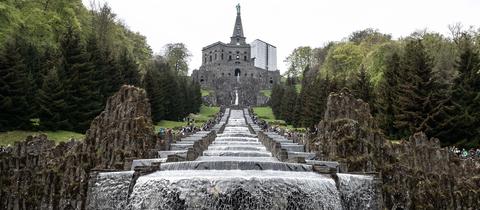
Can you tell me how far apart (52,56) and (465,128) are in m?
39.0

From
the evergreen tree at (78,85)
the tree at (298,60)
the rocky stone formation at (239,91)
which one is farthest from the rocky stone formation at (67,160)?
the tree at (298,60)

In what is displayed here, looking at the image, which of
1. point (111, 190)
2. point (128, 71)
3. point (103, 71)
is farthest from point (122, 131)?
point (128, 71)

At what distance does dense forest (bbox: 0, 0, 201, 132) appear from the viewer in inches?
1783

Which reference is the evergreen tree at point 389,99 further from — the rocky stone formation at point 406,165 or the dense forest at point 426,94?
the rocky stone formation at point 406,165

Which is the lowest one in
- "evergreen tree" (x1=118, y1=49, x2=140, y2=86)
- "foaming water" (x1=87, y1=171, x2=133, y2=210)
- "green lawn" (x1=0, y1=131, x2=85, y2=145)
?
"foaming water" (x1=87, y1=171, x2=133, y2=210)

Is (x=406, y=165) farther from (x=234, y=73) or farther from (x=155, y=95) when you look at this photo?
(x=234, y=73)

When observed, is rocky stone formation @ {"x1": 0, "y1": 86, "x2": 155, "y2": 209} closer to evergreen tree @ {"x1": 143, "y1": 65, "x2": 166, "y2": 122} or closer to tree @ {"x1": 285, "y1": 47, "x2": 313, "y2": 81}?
evergreen tree @ {"x1": 143, "y1": 65, "x2": 166, "y2": 122}

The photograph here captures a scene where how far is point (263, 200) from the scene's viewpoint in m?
19.0

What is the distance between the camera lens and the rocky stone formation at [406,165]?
1125 inches

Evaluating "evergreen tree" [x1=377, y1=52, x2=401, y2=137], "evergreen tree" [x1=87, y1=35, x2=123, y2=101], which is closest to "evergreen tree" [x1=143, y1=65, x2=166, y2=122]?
"evergreen tree" [x1=87, y1=35, x2=123, y2=101]

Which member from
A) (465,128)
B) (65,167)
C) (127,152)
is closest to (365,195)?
(127,152)

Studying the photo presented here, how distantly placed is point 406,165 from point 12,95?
30596mm

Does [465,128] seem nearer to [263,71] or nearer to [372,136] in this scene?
[372,136]

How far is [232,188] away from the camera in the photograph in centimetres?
1875
